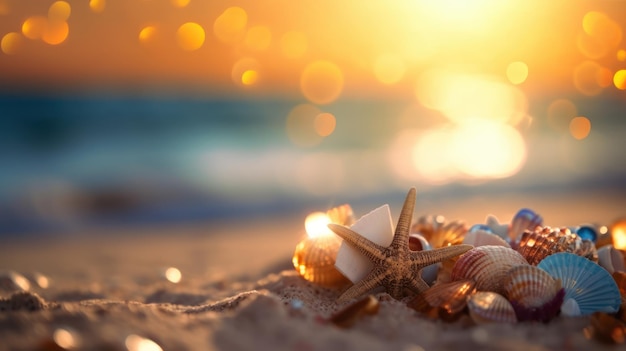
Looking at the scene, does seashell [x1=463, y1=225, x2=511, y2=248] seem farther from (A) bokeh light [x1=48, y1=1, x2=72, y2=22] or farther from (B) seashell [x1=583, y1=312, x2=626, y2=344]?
(A) bokeh light [x1=48, y1=1, x2=72, y2=22]

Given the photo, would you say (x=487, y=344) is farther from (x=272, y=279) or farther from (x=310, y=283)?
(x=272, y=279)

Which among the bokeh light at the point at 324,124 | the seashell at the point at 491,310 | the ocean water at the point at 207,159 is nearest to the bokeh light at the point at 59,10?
the ocean water at the point at 207,159

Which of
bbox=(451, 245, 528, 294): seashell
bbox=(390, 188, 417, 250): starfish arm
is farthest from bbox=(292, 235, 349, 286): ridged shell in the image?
bbox=(451, 245, 528, 294): seashell

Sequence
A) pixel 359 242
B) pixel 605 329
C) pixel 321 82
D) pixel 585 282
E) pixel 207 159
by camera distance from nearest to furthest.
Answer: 1. pixel 605 329
2. pixel 585 282
3. pixel 359 242
4. pixel 207 159
5. pixel 321 82

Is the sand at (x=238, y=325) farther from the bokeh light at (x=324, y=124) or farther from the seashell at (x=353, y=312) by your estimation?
the bokeh light at (x=324, y=124)

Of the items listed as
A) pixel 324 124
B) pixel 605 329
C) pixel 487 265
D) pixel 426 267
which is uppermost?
pixel 324 124

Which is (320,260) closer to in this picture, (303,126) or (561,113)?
(303,126)

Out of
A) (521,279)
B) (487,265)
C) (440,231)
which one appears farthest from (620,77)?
(521,279)
